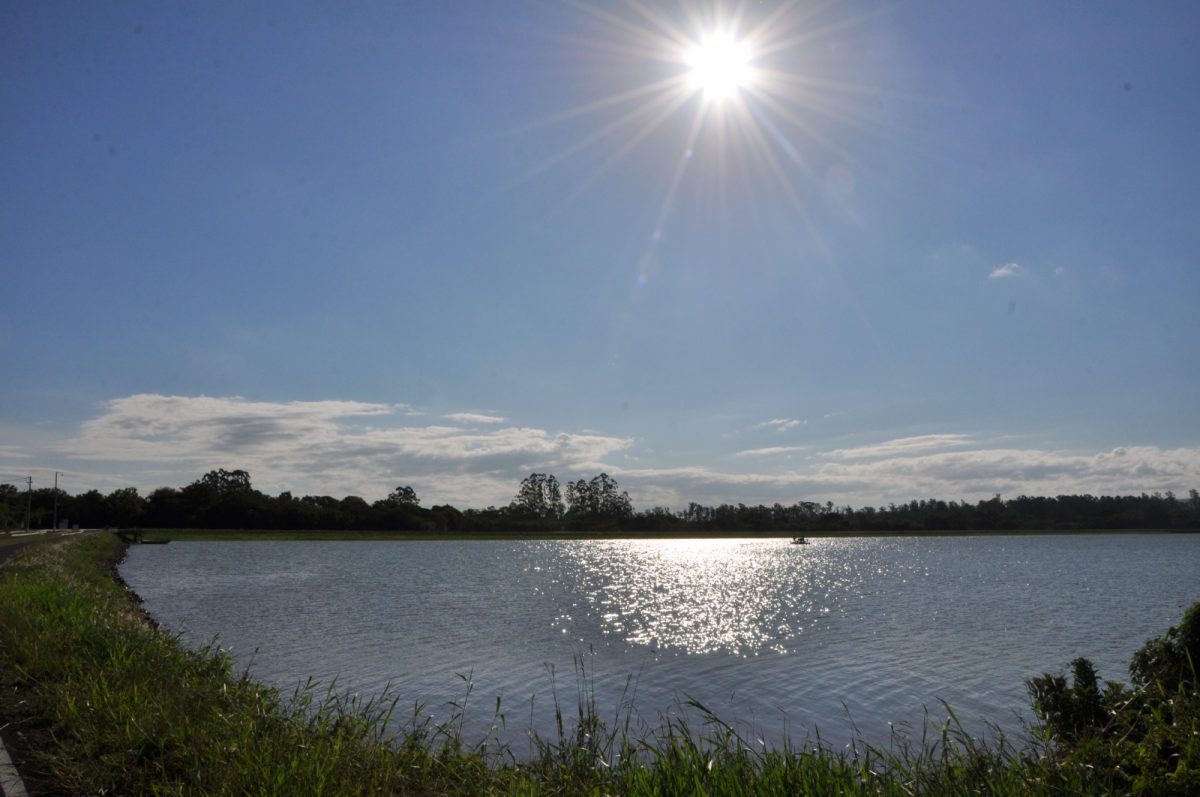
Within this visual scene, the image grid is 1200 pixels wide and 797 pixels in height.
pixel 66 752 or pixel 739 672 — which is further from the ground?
pixel 66 752

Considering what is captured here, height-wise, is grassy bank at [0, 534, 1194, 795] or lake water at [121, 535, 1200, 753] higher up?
grassy bank at [0, 534, 1194, 795]

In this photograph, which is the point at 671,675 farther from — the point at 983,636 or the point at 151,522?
the point at 151,522

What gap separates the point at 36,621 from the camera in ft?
51.3

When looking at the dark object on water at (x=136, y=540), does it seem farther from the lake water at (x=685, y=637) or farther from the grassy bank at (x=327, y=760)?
the grassy bank at (x=327, y=760)

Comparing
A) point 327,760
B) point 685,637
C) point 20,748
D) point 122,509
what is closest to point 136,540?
point 122,509

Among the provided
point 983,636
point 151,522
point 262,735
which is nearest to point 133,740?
point 262,735

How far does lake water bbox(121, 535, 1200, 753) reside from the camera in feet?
62.7

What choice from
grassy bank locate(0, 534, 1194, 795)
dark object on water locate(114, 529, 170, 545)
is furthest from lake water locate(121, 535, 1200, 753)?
dark object on water locate(114, 529, 170, 545)

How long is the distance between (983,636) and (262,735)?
29733 mm

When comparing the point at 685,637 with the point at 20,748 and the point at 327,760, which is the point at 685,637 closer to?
the point at 327,760

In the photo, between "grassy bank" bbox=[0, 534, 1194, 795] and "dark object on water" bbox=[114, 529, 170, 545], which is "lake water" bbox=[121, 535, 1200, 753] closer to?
"grassy bank" bbox=[0, 534, 1194, 795]

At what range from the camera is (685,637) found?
102 feet

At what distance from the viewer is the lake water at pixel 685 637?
62.7ft

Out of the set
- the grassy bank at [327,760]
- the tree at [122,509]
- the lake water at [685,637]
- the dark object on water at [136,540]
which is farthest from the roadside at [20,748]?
the tree at [122,509]
